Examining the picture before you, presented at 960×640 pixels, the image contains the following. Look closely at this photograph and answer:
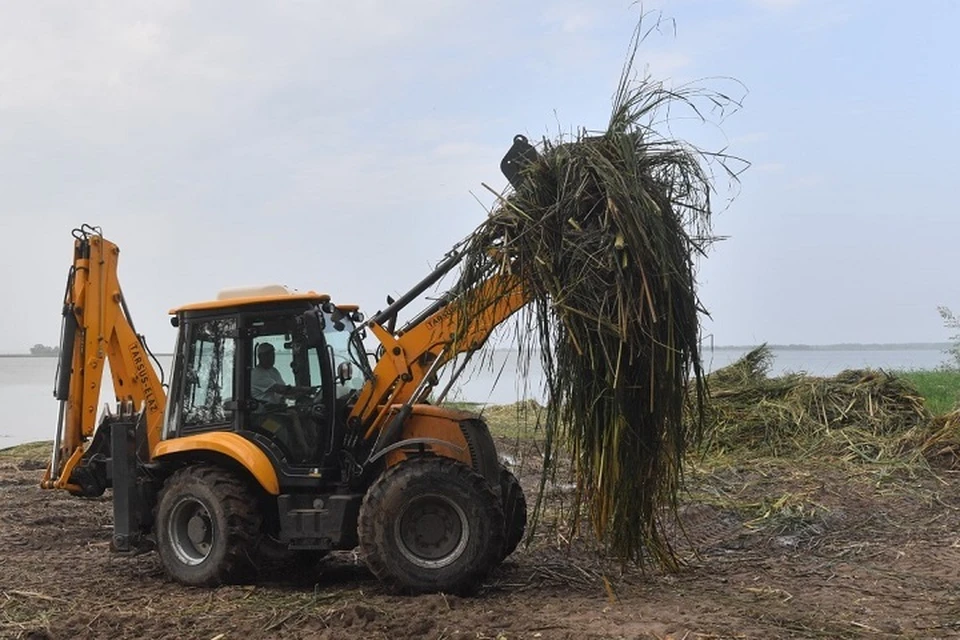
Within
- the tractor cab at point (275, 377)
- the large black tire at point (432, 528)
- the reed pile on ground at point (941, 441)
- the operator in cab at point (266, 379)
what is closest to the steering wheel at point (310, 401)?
the tractor cab at point (275, 377)

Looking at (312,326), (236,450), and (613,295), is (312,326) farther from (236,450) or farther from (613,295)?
(613,295)

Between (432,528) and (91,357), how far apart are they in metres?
3.26

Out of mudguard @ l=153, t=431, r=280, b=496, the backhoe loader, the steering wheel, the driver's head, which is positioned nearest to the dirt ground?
Answer: the backhoe loader

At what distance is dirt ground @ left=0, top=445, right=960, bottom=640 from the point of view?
530 cm

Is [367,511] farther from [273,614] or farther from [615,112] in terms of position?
[615,112]

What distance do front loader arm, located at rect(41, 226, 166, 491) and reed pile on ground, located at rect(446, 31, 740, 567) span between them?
321 cm

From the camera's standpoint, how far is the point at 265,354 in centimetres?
684

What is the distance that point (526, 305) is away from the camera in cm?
595

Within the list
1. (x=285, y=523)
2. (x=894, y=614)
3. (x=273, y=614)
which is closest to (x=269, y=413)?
(x=285, y=523)

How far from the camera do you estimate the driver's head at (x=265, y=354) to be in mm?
6827

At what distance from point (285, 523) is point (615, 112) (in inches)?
132

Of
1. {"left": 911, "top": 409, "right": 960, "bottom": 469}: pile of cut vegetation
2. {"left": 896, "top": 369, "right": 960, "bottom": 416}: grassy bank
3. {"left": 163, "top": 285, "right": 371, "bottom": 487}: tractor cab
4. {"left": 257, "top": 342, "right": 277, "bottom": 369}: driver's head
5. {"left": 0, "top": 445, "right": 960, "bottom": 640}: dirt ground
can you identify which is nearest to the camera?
{"left": 0, "top": 445, "right": 960, "bottom": 640}: dirt ground

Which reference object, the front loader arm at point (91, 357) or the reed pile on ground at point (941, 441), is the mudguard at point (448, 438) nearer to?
the front loader arm at point (91, 357)

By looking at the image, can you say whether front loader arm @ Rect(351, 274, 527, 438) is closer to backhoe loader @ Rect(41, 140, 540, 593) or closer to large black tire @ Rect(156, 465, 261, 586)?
backhoe loader @ Rect(41, 140, 540, 593)
